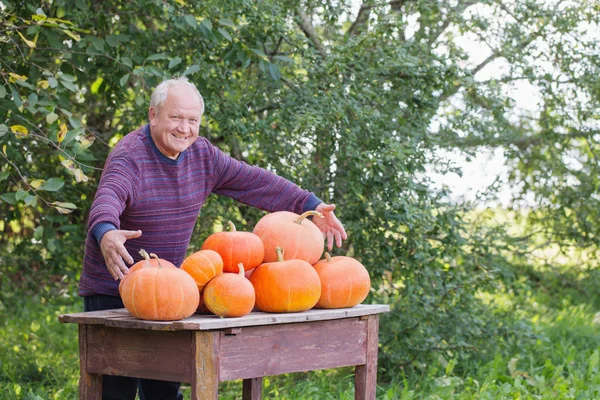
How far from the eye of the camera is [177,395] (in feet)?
11.5

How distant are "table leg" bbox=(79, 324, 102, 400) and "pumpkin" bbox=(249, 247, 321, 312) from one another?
0.60 m

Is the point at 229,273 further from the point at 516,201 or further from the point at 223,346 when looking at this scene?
the point at 516,201

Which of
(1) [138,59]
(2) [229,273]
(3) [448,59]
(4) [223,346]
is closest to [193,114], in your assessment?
(2) [229,273]

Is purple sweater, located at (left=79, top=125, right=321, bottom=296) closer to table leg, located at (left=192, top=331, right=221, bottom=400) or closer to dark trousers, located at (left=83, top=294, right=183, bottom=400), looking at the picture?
dark trousers, located at (left=83, top=294, right=183, bottom=400)

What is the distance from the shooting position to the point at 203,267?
2.80 m

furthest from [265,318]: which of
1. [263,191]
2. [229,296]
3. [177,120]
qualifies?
[263,191]

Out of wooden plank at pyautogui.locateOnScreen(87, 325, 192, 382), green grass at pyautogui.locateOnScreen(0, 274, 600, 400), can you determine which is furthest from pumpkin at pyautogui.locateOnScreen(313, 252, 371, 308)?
green grass at pyautogui.locateOnScreen(0, 274, 600, 400)

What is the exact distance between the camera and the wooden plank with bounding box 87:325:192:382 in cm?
265

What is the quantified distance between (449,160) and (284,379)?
166cm

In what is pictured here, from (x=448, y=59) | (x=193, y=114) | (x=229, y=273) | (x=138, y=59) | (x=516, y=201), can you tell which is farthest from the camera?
(x=516, y=201)

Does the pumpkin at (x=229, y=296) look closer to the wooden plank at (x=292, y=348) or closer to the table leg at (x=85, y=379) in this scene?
the wooden plank at (x=292, y=348)

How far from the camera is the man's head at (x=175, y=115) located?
10.4 ft

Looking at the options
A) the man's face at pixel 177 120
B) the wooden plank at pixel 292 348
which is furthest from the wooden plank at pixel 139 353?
the man's face at pixel 177 120

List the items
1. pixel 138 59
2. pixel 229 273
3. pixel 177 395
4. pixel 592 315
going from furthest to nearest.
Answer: pixel 592 315 < pixel 138 59 < pixel 177 395 < pixel 229 273
